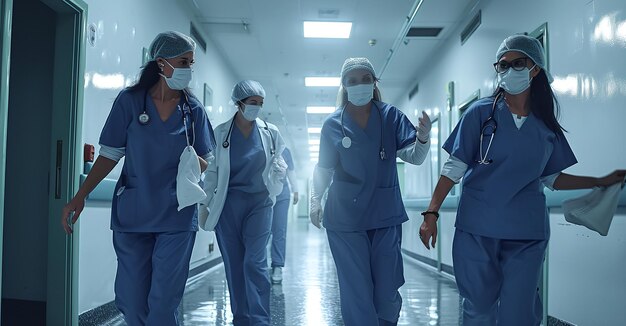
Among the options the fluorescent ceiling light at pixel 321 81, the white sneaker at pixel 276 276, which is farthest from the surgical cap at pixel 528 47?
the fluorescent ceiling light at pixel 321 81

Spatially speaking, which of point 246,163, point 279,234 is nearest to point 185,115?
point 246,163

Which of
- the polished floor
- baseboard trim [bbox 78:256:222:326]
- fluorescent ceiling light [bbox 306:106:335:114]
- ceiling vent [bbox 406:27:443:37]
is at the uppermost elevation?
ceiling vent [bbox 406:27:443:37]

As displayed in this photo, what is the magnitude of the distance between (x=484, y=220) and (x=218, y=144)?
158cm

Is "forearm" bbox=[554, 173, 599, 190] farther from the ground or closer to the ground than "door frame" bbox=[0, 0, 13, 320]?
closer to the ground

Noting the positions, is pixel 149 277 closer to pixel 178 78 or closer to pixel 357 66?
pixel 178 78

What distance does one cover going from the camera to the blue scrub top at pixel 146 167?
1962 millimetres

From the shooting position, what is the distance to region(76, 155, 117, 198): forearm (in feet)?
6.50

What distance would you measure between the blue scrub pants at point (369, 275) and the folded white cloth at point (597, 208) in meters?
0.69

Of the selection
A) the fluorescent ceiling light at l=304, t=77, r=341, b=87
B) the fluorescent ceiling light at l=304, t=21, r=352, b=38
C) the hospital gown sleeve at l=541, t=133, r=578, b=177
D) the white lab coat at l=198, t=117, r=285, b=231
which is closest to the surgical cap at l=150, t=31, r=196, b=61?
the white lab coat at l=198, t=117, r=285, b=231

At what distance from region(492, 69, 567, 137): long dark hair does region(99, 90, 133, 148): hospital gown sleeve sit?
151 cm

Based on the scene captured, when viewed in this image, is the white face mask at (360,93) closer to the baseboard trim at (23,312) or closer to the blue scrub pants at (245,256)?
the blue scrub pants at (245,256)

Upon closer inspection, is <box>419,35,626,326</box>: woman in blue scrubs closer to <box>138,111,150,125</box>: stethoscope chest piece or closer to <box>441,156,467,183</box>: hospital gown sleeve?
<box>441,156,467,183</box>: hospital gown sleeve

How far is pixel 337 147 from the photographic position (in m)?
2.30

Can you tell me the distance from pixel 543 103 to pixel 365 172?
2.41 feet
